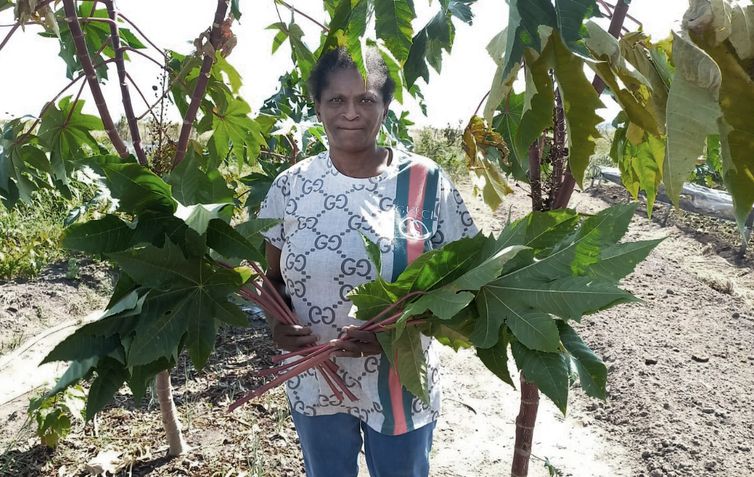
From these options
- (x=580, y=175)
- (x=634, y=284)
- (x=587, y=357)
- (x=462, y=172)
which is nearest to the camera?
(x=580, y=175)

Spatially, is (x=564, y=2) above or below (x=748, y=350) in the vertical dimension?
above

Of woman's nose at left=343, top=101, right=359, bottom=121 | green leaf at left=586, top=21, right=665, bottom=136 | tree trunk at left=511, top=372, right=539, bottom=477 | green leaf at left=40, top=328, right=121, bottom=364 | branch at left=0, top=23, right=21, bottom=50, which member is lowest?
tree trunk at left=511, top=372, right=539, bottom=477

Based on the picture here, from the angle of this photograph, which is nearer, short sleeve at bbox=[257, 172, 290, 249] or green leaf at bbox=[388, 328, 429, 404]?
green leaf at bbox=[388, 328, 429, 404]

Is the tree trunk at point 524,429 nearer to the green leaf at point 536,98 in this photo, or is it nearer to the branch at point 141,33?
the green leaf at point 536,98

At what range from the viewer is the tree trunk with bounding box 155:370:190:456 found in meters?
1.89

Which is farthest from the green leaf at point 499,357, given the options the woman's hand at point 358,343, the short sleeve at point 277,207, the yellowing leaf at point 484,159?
the short sleeve at point 277,207

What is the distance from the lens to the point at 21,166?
5.41 feet

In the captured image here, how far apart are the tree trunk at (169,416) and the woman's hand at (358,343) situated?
96 cm

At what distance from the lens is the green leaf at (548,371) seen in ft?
2.68

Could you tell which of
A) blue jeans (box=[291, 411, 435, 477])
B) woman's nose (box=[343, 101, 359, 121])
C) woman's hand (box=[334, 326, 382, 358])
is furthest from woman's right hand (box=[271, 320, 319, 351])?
woman's nose (box=[343, 101, 359, 121])

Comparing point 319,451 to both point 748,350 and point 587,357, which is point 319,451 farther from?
point 748,350

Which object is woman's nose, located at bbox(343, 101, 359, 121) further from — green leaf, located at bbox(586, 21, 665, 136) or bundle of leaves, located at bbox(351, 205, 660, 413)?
green leaf, located at bbox(586, 21, 665, 136)

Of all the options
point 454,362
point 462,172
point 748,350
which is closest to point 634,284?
point 748,350

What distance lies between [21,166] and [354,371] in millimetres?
1107
